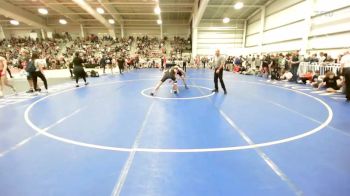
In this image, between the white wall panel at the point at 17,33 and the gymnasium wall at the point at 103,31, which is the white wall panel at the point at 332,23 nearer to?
the gymnasium wall at the point at 103,31

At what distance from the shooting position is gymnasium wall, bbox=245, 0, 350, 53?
12.6 meters

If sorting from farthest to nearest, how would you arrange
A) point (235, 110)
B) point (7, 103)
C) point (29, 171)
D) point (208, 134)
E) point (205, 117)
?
point (7, 103), point (235, 110), point (205, 117), point (208, 134), point (29, 171)

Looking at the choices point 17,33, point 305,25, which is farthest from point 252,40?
point 17,33

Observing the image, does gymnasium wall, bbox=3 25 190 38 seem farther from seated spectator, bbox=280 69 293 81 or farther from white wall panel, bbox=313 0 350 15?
seated spectator, bbox=280 69 293 81

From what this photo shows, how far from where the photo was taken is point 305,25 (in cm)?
1539

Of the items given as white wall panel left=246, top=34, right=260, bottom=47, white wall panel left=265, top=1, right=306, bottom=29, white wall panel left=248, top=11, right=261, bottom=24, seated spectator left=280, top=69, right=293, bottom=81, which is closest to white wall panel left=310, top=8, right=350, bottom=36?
white wall panel left=265, top=1, right=306, bottom=29

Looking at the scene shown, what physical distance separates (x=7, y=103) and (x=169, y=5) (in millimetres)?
21496

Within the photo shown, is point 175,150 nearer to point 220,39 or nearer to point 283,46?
point 283,46

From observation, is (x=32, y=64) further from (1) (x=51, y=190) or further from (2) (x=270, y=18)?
(2) (x=270, y=18)

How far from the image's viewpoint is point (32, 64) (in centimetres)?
948

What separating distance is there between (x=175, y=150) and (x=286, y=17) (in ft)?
60.4

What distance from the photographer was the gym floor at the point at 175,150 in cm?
293

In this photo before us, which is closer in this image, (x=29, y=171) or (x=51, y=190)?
(x=51, y=190)

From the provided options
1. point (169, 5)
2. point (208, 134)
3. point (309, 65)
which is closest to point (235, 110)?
point (208, 134)
